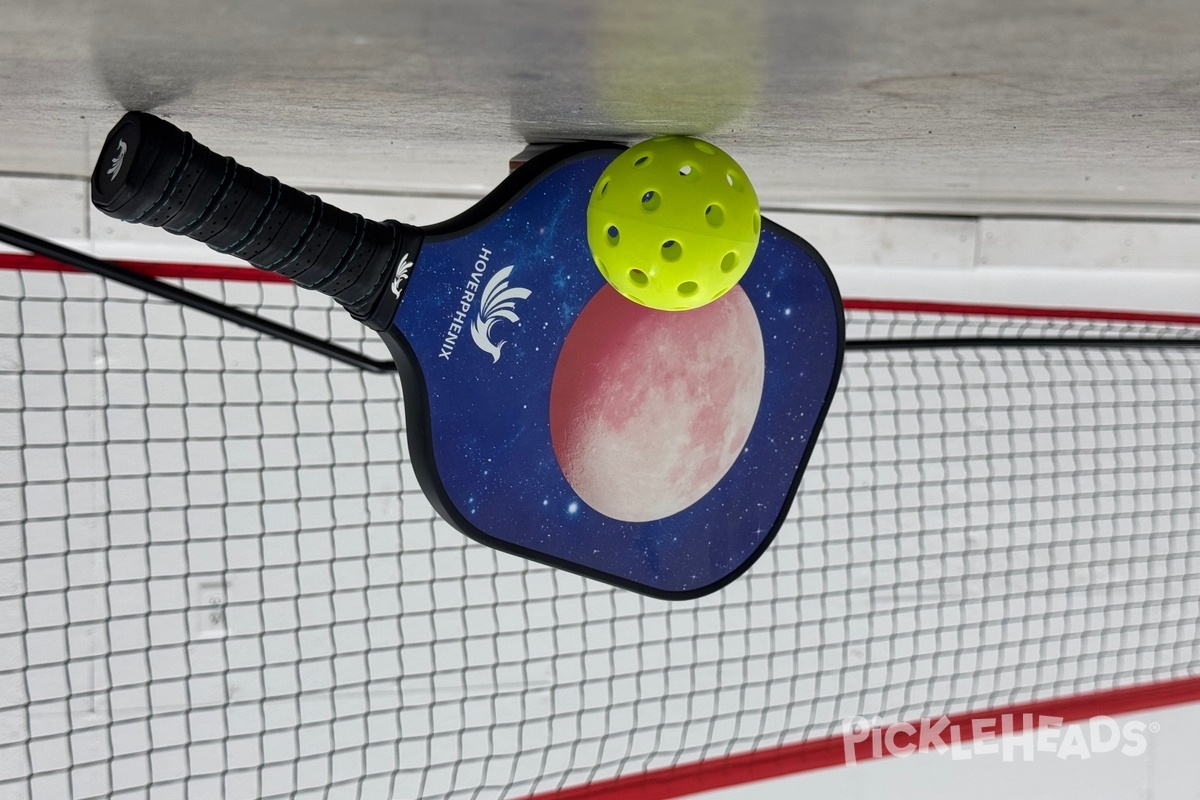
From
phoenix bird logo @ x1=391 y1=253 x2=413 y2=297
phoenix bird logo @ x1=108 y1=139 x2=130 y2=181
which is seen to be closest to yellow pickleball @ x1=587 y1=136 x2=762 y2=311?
phoenix bird logo @ x1=391 y1=253 x2=413 y2=297

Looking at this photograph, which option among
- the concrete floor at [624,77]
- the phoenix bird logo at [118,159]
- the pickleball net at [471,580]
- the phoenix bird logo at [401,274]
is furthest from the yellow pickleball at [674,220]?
the pickleball net at [471,580]

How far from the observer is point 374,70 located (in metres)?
0.83

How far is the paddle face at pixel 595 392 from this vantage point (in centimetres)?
107

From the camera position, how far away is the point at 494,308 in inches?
42.8

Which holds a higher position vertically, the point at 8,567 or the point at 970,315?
the point at 970,315

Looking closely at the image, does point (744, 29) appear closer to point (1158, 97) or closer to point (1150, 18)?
point (1150, 18)

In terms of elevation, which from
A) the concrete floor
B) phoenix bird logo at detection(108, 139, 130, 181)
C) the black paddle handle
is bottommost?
the black paddle handle

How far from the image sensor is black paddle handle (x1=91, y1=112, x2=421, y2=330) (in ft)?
2.88

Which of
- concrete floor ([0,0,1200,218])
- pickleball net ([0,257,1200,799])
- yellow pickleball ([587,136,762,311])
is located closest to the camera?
concrete floor ([0,0,1200,218])

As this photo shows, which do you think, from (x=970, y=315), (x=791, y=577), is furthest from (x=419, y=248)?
(x=791, y=577)

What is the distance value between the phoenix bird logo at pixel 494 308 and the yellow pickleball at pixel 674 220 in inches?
4.6

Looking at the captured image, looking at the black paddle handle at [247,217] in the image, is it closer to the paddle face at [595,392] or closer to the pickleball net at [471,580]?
the paddle face at [595,392]

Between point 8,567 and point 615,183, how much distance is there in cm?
163

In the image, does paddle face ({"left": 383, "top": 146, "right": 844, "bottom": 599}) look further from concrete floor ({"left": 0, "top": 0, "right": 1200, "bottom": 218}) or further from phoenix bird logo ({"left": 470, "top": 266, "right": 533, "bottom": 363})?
concrete floor ({"left": 0, "top": 0, "right": 1200, "bottom": 218})
